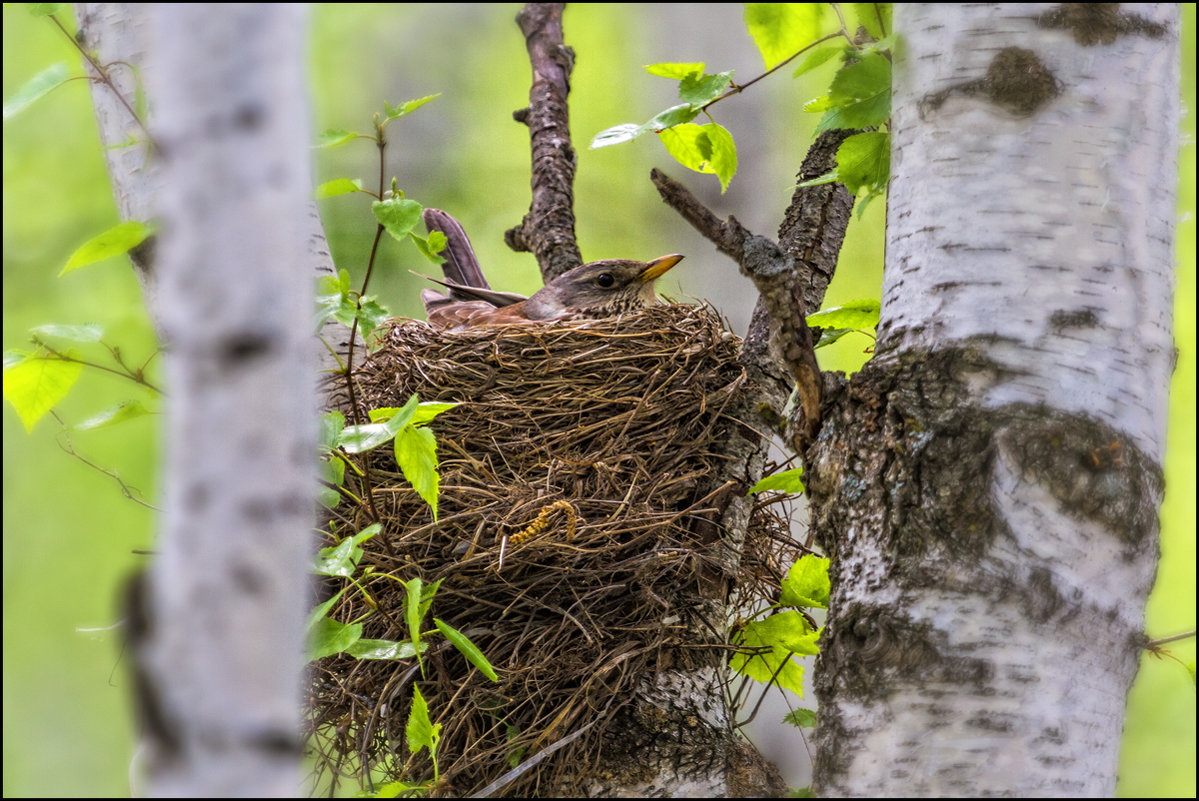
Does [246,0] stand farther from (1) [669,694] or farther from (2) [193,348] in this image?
(1) [669,694]

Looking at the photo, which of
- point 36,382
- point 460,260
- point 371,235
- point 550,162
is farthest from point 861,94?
point 371,235

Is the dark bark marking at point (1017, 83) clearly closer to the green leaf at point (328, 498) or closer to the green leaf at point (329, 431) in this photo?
the green leaf at point (329, 431)

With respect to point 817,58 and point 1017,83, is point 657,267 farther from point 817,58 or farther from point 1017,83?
point 1017,83

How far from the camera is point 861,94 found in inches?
57.4

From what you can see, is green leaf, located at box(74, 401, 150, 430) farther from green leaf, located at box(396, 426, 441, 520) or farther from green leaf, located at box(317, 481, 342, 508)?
green leaf, located at box(396, 426, 441, 520)

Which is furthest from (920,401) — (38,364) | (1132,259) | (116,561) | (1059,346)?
(116,561)

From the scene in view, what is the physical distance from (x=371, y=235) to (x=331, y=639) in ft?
11.5

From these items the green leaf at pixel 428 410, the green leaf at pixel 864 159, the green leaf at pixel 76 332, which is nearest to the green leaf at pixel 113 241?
the green leaf at pixel 76 332

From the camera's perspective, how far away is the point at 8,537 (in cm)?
564

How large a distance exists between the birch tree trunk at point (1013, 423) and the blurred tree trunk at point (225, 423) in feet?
2.40

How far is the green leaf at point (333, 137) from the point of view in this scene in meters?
1.46

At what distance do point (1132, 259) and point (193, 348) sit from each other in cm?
104

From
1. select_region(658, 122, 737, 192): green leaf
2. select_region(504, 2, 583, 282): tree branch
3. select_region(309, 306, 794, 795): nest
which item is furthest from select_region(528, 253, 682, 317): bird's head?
select_region(658, 122, 737, 192): green leaf

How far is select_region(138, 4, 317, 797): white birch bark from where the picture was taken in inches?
24.9
